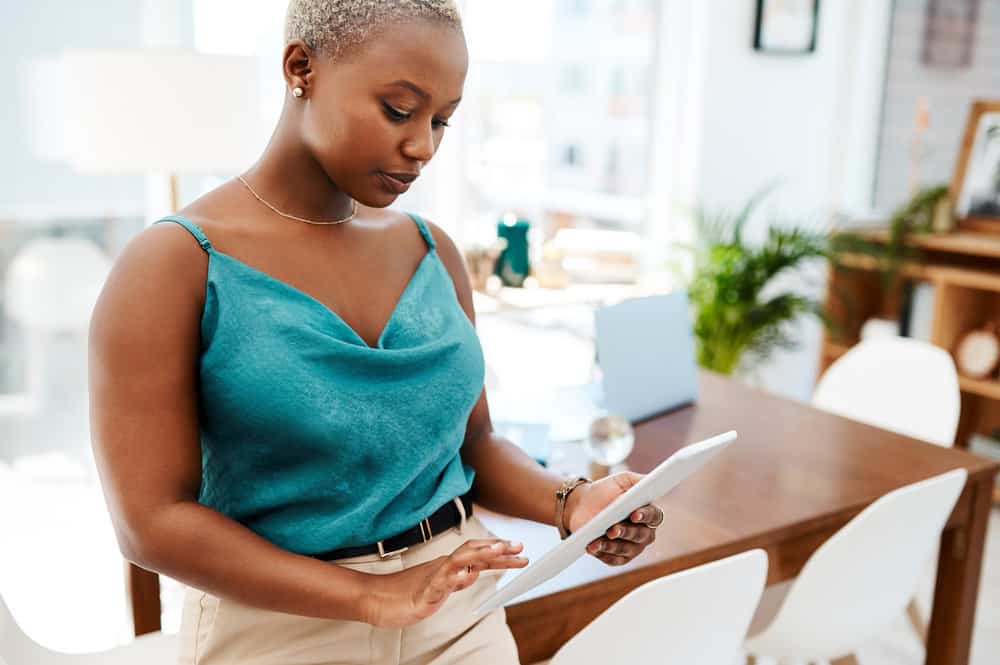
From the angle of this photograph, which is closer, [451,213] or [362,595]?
[362,595]

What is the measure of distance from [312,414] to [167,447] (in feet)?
0.45

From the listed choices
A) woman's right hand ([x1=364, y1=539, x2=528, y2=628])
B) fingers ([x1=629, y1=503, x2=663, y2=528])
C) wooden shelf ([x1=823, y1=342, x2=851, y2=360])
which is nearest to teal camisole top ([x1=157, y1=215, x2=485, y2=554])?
woman's right hand ([x1=364, y1=539, x2=528, y2=628])

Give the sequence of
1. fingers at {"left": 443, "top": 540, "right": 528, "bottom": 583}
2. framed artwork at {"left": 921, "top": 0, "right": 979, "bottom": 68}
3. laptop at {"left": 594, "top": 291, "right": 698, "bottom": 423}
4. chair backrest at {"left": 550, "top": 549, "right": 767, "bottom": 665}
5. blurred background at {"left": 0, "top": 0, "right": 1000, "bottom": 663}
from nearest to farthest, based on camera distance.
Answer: fingers at {"left": 443, "top": 540, "right": 528, "bottom": 583}
chair backrest at {"left": 550, "top": 549, "right": 767, "bottom": 665}
laptop at {"left": 594, "top": 291, "right": 698, "bottom": 423}
blurred background at {"left": 0, "top": 0, "right": 1000, "bottom": 663}
framed artwork at {"left": 921, "top": 0, "right": 979, "bottom": 68}

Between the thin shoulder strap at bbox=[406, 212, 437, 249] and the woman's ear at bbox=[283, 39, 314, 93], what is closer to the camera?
the woman's ear at bbox=[283, 39, 314, 93]

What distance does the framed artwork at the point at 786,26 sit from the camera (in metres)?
3.49

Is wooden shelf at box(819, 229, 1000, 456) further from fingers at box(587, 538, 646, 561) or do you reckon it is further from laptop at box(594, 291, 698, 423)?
fingers at box(587, 538, 646, 561)

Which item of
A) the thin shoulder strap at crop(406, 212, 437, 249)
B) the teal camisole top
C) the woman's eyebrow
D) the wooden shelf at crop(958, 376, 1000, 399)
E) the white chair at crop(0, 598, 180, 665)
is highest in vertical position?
the woman's eyebrow

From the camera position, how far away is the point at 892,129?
4.07 meters

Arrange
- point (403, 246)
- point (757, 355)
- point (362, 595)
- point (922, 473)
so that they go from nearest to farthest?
point (362, 595), point (403, 246), point (922, 473), point (757, 355)

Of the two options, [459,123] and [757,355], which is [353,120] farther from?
[757,355]

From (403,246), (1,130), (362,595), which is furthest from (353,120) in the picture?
(1,130)

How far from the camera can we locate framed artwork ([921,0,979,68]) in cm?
401

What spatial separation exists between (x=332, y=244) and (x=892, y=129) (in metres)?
3.64

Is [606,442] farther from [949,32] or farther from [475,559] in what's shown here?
[949,32]
